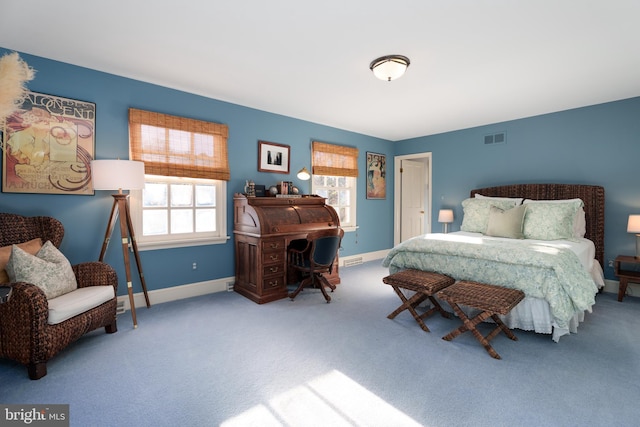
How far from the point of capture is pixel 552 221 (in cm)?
368

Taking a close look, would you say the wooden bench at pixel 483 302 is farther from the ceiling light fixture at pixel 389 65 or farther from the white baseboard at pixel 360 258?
the white baseboard at pixel 360 258

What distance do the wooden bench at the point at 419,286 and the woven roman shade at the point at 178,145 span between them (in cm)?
246

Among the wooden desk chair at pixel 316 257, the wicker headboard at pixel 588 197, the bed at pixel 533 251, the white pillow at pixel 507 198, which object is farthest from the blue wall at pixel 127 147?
the wicker headboard at pixel 588 197

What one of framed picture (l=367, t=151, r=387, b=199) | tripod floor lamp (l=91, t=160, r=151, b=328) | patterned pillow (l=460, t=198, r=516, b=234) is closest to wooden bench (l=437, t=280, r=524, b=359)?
patterned pillow (l=460, t=198, r=516, b=234)

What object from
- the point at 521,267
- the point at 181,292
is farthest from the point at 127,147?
the point at 521,267

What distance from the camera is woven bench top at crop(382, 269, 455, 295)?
2.78m

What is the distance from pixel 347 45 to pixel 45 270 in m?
2.94

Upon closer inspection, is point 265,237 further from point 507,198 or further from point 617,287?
point 617,287

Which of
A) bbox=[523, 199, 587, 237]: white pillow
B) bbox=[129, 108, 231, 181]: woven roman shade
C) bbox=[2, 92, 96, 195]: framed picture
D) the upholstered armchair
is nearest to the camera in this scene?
the upholstered armchair

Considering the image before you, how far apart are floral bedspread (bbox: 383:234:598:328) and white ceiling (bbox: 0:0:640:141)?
1.75m

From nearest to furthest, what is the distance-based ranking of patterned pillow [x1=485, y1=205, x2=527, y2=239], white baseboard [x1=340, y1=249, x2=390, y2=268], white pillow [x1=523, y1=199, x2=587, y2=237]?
patterned pillow [x1=485, y1=205, x2=527, y2=239] < white pillow [x1=523, y1=199, x2=587, y2=237] < white baseboard [x1=340, y1=249, x2=390, y2=268]

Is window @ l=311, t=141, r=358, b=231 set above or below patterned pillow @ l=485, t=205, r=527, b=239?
above

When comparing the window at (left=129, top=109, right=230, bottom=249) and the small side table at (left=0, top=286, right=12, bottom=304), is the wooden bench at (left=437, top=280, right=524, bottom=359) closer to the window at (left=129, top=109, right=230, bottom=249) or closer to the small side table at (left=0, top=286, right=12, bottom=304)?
the small side table at (left=0, top=286, right=12, bottom=304)

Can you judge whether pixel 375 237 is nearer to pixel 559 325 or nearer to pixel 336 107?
pixel 336 107
